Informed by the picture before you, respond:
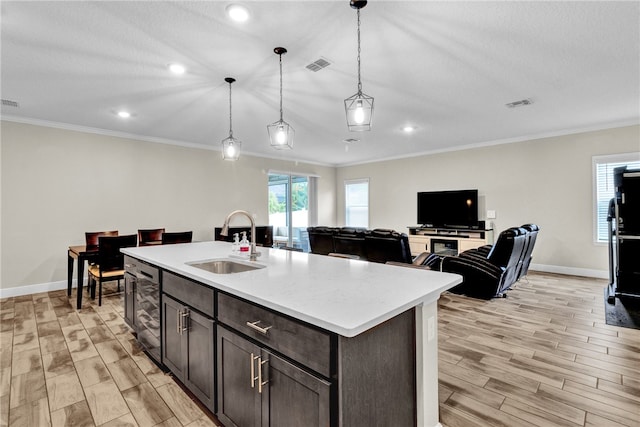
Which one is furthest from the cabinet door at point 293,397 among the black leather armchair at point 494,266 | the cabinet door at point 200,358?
the black leather armchair at point 494,266

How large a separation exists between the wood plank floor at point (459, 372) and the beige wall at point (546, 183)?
6.88ft

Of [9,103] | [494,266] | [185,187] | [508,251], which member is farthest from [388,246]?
[9,103]

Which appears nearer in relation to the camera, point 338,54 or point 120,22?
point 120,22

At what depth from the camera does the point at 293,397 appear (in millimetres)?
1277

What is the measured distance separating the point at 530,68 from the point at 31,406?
492 centimetres

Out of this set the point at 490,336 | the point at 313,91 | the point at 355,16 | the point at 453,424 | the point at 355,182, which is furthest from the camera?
the point at 355,182

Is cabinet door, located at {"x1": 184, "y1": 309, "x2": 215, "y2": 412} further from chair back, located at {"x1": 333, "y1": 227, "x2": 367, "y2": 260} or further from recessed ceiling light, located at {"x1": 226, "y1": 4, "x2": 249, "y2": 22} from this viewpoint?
chair back, located at {"x1": 333, "y1": 227, "x2": 367, "y2": 260}

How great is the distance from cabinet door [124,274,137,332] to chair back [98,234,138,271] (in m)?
1.20

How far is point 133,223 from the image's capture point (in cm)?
554

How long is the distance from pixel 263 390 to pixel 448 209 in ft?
20.9

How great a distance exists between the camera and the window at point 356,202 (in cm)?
873

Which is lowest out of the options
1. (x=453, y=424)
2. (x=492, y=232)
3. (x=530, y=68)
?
(x=453, y=424)

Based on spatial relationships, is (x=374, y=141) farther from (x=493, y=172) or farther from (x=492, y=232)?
(x=492, y=232)

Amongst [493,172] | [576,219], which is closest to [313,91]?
[493,172]
